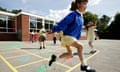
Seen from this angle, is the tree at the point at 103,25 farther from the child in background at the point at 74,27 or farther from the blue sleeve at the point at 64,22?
the blue sleeve at the point at 64,22

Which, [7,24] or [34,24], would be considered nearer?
[7,24]

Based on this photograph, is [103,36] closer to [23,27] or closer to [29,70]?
[23,27]

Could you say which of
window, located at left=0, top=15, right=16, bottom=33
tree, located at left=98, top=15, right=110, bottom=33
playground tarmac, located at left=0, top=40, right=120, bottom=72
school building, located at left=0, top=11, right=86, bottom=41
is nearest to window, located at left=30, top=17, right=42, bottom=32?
school building, located at left=0, top=11, right=86, bottom=41

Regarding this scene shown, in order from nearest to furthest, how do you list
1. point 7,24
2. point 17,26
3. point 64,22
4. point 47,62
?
point 64,22
point 47,62
point 7,24
point 17,26

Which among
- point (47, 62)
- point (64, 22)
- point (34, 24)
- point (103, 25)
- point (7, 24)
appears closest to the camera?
point (64, 22)

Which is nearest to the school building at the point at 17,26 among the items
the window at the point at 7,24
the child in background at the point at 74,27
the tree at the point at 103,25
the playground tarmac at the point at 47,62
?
the window at the point at 7,24

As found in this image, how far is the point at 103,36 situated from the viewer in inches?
2133

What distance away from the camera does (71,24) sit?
4.43m

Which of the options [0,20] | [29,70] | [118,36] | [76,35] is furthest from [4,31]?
[118,36]

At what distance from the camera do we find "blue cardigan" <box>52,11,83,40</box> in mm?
4391

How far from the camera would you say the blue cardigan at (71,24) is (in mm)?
4391

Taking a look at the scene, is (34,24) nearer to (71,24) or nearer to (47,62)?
(47,62)

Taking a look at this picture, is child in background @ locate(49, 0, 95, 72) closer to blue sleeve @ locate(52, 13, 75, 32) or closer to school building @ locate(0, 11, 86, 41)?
blue sleeve @ locate(52, 13, 75, 32)

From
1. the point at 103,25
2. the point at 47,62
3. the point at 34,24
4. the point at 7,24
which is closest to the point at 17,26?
the point at 7,24
